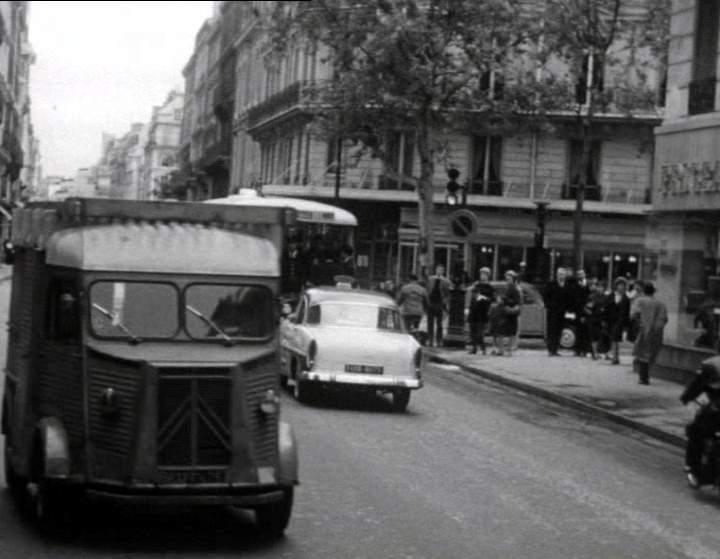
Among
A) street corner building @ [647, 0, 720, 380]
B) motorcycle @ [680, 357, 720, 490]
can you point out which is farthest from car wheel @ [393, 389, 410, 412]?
motorcycle @ [680, 357, 720, 490]

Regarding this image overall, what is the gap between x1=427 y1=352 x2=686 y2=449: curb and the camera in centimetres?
1842

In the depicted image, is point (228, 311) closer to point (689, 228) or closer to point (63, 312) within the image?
point (63, 312)

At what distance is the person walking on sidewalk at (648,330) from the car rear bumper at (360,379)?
613 cm

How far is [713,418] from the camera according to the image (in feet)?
43.9

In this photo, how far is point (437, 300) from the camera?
3195 cm

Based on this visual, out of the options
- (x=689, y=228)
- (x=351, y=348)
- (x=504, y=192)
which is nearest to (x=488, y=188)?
(x=504, y=192)

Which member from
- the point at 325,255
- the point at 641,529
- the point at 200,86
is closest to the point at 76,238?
the point at 641,529

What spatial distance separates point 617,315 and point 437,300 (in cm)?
423

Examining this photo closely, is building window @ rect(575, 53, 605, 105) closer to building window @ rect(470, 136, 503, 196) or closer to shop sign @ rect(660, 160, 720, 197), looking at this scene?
building window @ rect(470, 136, 503, 196)

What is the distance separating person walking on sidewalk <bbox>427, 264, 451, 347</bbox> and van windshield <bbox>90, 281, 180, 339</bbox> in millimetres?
21959

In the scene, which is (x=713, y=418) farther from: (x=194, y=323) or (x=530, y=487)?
(x=194, y=323)

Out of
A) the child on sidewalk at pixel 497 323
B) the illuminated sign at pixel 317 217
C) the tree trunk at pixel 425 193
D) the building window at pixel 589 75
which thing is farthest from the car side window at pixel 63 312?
the building window at pixel 589 75

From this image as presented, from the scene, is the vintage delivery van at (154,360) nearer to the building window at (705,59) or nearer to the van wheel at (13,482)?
the van wheel at (13,482)

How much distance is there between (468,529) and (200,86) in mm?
93559
